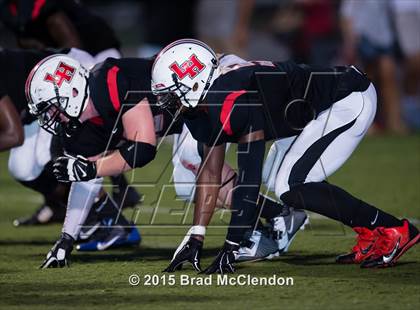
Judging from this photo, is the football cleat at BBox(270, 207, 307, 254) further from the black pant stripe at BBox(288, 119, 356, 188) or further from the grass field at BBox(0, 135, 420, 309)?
the black pant stripe at BBox(288, 119, 356, 188)

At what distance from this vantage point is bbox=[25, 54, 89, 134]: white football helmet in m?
A: 6.05

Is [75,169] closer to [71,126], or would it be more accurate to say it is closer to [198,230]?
[71,126]

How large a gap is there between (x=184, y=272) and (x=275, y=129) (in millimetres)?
911

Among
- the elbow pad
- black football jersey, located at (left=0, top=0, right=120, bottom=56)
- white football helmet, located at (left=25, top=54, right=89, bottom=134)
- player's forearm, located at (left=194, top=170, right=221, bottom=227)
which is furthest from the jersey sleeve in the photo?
black football jersey, located at (left=0, top=0, right=120, bottom=56)

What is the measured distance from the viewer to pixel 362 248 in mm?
6164

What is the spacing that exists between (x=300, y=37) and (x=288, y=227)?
898 centimetres

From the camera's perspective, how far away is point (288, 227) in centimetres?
638

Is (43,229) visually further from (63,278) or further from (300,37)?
(300,37)

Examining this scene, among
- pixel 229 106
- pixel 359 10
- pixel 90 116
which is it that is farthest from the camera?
pixel 359 10

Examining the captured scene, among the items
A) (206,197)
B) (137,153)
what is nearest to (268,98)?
(206,197)

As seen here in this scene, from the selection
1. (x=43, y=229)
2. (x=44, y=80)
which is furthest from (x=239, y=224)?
(x=43, y=229)

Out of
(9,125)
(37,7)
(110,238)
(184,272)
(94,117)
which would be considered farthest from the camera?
(37,7)

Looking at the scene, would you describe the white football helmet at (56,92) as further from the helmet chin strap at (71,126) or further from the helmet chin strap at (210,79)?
the helmet chin strap at (210,79)

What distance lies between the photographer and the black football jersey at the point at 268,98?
5754mm
